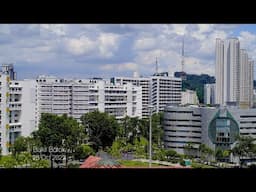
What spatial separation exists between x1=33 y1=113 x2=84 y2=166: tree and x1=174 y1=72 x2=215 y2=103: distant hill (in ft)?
11.0

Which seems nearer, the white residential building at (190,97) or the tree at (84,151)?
the tree at (84,151)

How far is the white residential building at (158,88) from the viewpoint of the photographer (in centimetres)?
1442

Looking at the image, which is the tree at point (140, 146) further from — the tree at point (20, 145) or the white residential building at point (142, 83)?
the white residential building at point (142, 83)

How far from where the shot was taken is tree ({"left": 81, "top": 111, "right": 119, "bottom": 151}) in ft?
31.0

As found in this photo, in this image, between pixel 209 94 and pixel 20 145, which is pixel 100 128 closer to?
pixel 20 145

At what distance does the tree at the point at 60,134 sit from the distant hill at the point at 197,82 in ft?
11.0

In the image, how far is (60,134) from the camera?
9.38m

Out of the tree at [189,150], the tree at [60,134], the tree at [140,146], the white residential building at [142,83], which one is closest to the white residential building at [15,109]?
the tree at [60,134]

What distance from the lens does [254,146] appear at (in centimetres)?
977

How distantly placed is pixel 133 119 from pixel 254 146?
3.48 m

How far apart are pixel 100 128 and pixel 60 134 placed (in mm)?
1391

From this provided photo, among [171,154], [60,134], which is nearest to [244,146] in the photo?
[171,154]
